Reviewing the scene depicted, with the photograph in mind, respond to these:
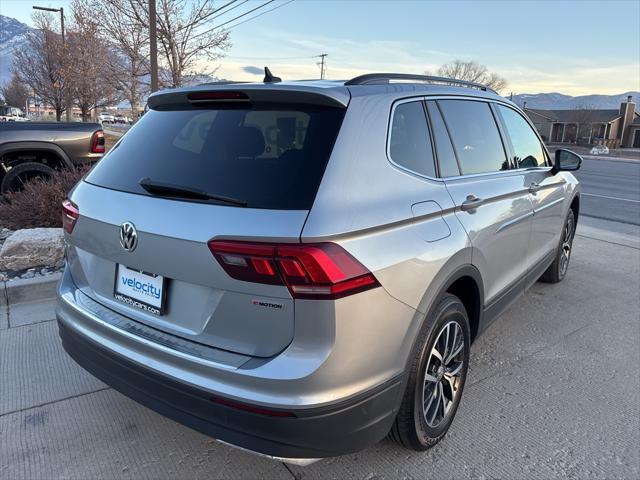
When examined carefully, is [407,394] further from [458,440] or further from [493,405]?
[493,405]

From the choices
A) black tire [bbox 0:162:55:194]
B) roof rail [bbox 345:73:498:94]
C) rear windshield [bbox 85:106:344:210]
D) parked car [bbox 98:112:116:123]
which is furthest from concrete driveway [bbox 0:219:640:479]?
parked car [bbox 98:112:116:123]

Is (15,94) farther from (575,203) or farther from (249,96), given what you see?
(249,96)

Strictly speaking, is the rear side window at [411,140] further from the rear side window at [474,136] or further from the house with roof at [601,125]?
the house with roof at [601,125]

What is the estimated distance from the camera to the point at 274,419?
1.87 m

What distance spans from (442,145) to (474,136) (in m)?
0.54

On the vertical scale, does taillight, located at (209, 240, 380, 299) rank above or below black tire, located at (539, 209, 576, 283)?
above

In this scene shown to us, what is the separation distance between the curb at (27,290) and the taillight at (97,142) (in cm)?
343

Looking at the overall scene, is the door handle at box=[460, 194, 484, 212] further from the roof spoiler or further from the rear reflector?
the rear reflector

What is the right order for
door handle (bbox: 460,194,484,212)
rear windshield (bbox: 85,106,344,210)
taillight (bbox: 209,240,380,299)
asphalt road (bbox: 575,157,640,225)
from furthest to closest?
asphalt road (bbox: 575,157,640,225), door handle (bbox: 460,194,484,212), rear windshield (bbox: 85,106,344,210), taillight (bbox: 209,240,380,299)

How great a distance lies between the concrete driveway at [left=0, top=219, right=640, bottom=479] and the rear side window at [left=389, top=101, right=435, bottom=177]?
149 centimetres

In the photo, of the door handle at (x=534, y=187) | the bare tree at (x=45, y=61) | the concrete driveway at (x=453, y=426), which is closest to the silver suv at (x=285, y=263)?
the concrete driveway at (x=453, y=426)

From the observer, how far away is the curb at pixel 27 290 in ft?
14.1

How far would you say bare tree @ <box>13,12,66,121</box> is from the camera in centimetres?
2519

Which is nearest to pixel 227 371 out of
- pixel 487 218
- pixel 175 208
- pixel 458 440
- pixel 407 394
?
pixel 175 208
